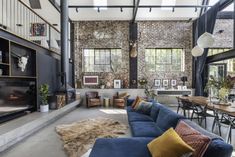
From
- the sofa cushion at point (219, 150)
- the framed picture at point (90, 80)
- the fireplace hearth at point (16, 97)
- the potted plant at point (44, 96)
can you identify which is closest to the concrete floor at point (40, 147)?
the fireplace hearth at point (16, 97)

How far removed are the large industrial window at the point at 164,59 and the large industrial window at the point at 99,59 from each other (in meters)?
1.69

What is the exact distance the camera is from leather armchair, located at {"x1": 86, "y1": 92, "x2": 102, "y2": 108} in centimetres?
937

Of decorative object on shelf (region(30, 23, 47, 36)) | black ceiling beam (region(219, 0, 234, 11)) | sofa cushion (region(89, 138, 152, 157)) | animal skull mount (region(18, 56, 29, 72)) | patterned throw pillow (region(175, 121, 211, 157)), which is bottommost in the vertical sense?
sofa cushion (region(89, 138, 152, 157))

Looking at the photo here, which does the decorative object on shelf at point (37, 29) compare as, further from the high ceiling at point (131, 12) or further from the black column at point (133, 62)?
the black column at point (133, 62)

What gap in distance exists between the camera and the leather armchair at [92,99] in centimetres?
937

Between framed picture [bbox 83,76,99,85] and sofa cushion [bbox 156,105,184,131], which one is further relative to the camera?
framed picture [bbox 83,76,99,85]

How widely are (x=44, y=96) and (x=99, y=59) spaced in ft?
16.1

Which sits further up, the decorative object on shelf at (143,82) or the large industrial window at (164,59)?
the large industrial window at (164,59)

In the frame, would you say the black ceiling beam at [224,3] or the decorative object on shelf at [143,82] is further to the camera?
the decorative object on shelf at [143,82]

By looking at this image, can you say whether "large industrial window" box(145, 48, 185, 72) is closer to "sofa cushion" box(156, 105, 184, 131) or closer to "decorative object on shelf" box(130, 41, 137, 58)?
"decorative object on shelf" box(130, 41, 137, 58)

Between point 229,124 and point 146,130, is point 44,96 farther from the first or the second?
point 229,124

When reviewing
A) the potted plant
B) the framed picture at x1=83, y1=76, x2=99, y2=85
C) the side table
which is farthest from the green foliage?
the framed picture at x1=83, y1=76, x2=99, y2=85

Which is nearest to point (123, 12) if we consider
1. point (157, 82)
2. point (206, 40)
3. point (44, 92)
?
point (157, 82)

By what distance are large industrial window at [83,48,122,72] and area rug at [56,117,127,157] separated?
5122mm
